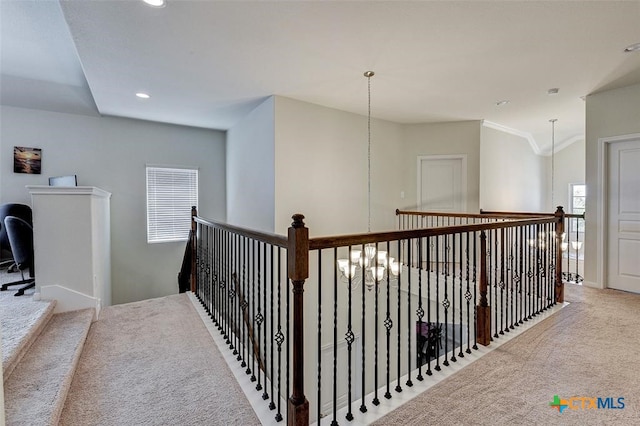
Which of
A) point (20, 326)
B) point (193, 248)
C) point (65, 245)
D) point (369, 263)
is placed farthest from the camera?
point (193, 248)

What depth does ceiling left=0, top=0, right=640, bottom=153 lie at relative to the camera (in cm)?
244

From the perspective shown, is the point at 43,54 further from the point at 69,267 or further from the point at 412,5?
the point at 412,5

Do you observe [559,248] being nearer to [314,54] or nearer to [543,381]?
[543,381]

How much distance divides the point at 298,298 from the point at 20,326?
2.26 m

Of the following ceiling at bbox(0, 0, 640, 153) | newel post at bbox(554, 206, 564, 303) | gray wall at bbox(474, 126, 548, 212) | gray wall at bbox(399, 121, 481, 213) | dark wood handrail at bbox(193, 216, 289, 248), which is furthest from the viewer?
gray wall at bbox(474, 126, 548, 212)

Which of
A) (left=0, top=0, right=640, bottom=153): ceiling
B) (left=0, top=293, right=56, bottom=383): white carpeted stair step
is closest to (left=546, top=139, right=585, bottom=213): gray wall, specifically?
(left=0, top=0, right=640, bottom=153): ceiling

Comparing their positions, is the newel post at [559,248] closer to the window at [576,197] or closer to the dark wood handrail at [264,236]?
the dark wood handrail at [264,236]

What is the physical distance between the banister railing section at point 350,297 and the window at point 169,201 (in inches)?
94.6

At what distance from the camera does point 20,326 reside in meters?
2.26

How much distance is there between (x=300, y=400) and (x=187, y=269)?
3570 millimetres

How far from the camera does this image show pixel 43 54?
3727 mm

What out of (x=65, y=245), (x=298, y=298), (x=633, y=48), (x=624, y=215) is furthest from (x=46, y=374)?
(x=624, y=215)

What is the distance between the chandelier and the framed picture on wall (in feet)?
16.3

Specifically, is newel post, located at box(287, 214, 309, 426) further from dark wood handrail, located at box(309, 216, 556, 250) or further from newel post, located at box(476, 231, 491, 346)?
newel post, located at box(476, 231, 491, 346)
